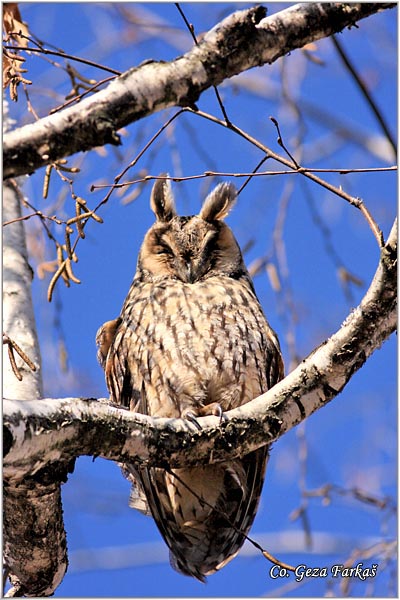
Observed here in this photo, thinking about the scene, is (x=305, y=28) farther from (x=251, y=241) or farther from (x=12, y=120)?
(x=12, y=120)

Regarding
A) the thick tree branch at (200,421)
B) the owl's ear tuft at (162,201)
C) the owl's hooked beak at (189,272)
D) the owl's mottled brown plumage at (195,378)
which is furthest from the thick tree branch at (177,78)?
the owl's ear tuft at (162,201)

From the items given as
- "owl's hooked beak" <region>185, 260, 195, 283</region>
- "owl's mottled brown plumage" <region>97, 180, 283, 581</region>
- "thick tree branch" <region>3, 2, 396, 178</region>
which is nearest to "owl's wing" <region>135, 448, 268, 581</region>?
"owl's mottled brown plumage" <region>97, 180, 283, 581</region>

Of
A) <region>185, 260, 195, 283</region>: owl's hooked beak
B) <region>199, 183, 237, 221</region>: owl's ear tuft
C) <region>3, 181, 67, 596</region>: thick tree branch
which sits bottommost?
<region>3, 181, 67, 596</region>: thick tree branch

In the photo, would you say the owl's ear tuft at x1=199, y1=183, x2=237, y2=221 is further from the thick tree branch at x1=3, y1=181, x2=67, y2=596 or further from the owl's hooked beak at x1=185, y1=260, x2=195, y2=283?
the thick tree branch at x1=3, y1=181, x2=67, y2=596

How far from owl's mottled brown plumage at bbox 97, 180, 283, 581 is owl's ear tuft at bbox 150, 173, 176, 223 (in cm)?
33

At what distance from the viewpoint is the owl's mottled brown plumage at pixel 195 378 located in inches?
101

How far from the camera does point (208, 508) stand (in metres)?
2.57

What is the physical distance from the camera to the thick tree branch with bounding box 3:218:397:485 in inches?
60.3

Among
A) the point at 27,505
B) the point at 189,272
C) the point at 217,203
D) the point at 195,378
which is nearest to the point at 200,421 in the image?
the point at 27,505

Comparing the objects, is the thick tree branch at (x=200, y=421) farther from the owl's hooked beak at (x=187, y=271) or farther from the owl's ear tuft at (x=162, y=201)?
the owl's ear tuft at (x=162, y=201)

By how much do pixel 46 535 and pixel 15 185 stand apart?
154 centimetres

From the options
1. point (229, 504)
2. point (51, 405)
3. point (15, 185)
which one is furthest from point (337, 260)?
point (51, 405)

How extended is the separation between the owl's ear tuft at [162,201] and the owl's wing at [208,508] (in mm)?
1089

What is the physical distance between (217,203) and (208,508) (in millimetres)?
1253
